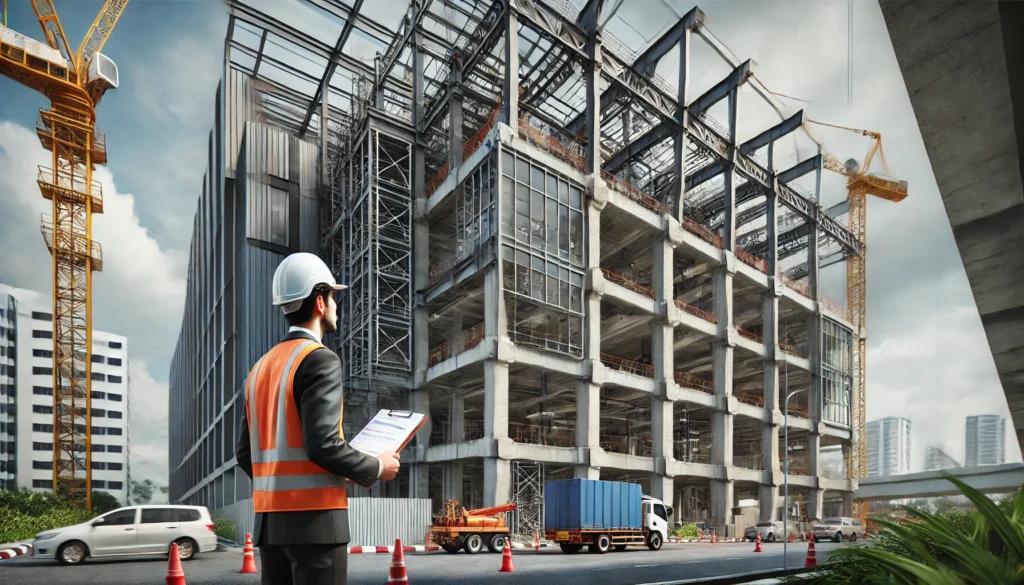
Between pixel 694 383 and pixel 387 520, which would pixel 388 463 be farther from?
pixel 694 383

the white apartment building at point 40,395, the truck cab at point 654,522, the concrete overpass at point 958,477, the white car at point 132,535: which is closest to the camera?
the concrete overpass at point 958,477

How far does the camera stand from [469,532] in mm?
17812

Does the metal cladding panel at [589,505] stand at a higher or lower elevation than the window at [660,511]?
higher

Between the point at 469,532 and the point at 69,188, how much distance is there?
41.9 feet

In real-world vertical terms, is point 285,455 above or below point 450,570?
above

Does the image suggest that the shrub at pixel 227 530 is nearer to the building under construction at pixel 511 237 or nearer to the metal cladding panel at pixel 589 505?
the building under construction at pixel 511 237

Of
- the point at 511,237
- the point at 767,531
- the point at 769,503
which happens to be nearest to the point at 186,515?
the point at 511,237

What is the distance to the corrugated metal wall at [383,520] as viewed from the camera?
757 inches

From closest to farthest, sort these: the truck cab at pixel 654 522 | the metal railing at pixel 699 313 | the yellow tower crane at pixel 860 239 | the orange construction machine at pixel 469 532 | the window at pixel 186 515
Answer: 1. the yellow tower crane at pixel 860 239
2. the window at pixel 186 515
3. the orange construction machine at pixel 469 532
4. the truck cab at pixel 654 522
5. the metal railing at pixel 699 313

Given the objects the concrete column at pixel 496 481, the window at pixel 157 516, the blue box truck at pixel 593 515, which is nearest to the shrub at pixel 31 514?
the window at pixel 157 516

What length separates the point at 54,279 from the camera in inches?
436

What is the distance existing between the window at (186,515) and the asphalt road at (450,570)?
2.90 ft

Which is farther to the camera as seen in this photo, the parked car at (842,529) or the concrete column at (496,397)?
the concrete column at (496,397)

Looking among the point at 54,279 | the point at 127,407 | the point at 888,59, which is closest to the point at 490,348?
the point at 127,407
